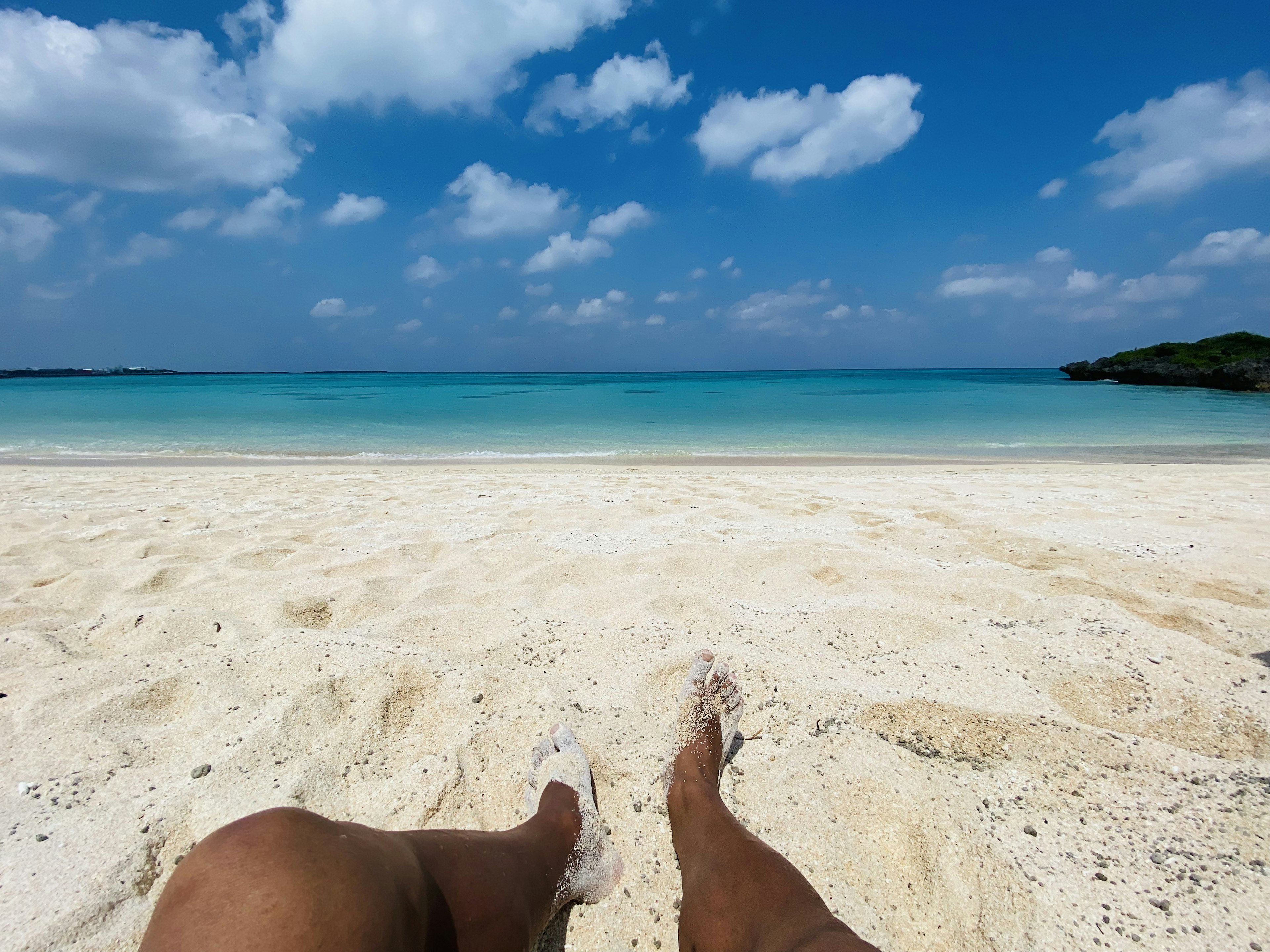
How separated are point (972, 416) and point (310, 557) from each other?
1761 cm

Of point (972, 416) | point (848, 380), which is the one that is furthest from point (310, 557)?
point (848, 380)

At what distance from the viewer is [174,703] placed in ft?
6.26

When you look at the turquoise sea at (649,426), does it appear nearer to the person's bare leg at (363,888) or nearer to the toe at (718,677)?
the toe at (718,677)

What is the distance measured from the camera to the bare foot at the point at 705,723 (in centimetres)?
165

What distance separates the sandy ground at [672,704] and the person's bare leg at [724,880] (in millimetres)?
89

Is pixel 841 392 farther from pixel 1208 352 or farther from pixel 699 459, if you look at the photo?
pixel 699 459

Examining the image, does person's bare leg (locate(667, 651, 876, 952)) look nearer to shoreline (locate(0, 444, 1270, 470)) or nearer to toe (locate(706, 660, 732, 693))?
toe (locate(706, 660, 732, 693))

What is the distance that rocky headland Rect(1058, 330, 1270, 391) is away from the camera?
24875 mm

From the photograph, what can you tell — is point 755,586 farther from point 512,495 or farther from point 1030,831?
point 512,495

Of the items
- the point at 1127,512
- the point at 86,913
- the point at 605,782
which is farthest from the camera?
the point at 1127,512

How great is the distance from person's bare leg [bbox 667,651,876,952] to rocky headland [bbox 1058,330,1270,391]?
34.7 metres

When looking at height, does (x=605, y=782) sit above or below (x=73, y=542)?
below

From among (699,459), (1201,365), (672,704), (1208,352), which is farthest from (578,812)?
(1208,352)

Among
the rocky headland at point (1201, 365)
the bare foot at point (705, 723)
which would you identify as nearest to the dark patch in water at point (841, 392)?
the rocky headland at point (1201, 365)
